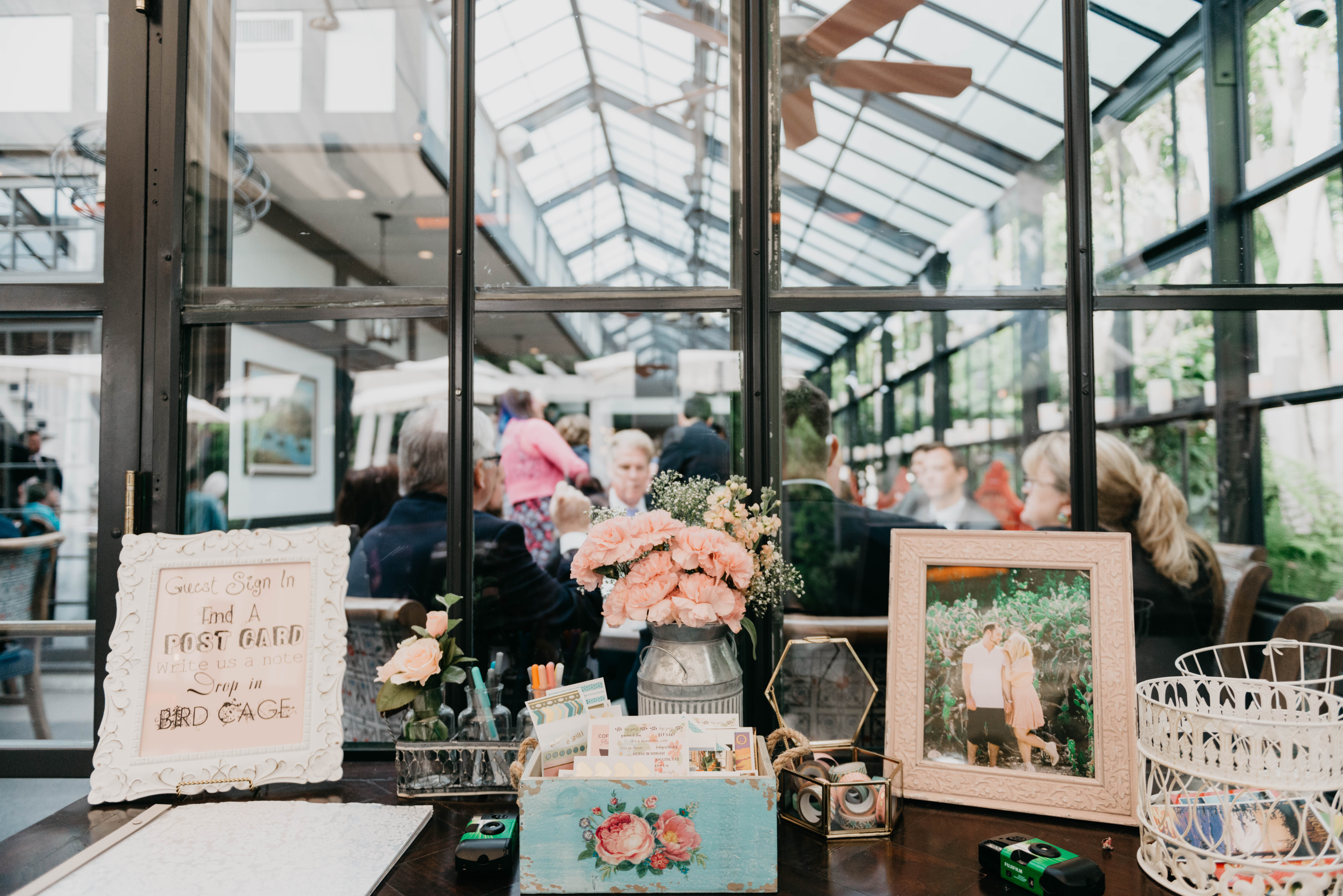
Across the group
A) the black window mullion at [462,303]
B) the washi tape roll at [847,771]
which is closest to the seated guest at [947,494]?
the washi tape roll at [847,771]

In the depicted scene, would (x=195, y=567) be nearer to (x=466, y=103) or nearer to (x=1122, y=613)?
(x=466, y=103)

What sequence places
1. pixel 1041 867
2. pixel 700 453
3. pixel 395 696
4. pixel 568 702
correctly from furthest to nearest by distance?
pixel 700 453 < pixel 395 696 < pixel 568 702 < pixel 1041 867

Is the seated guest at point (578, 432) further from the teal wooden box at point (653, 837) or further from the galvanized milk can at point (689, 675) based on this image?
the teal wooden box at point (653, 837)

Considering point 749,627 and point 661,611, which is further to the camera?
point 749,627

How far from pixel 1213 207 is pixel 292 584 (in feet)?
7.73

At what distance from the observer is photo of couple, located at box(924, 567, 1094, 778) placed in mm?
1365

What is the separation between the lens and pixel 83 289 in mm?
1730

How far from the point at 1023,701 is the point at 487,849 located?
3.40ft

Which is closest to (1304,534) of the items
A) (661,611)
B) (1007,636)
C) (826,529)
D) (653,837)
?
(1007,636)

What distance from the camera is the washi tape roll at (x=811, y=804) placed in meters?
1.28

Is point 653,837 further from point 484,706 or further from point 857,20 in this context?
point 857,20

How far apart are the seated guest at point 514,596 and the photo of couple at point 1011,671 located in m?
0.81

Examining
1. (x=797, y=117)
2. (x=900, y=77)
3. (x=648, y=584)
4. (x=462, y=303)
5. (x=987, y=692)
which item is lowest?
(x=987, y=692)

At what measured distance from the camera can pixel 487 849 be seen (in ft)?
3.80
